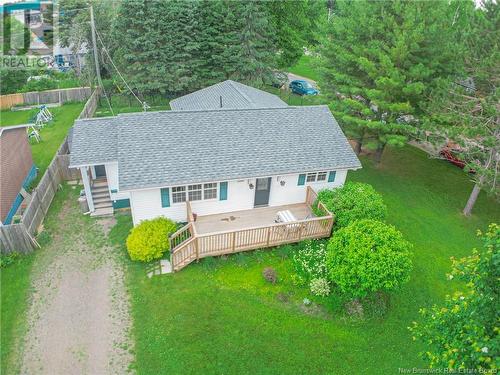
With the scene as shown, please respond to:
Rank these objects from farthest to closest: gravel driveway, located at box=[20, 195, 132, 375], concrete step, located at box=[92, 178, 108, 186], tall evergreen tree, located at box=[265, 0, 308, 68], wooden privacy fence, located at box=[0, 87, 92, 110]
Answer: tall evergreen tree, located at box=[265, 0, 308, 68], wooden privacy fence, located at box=[0, 87, 92, 110], concrete step, located at box=[92, 178, 108, 186], gravel driveway, located at box=[20, 195, 132, 375]

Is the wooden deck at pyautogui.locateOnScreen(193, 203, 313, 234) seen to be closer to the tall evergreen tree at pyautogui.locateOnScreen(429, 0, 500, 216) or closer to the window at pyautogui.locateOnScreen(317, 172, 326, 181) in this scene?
the window at pyautogui.locateOnScreen(317, 172, 326, 181)

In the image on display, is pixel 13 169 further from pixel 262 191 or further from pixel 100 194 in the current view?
pixel 262 191

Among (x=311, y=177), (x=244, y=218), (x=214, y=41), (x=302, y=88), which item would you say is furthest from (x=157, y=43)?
(x=244, y=218)

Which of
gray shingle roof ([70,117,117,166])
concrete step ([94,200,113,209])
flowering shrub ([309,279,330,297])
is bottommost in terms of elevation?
concrete step ([94,200,113,209])

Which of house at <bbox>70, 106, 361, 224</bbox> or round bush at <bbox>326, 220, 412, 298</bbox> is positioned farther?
house at <bbox>70, 106, 361, 224</bbox>

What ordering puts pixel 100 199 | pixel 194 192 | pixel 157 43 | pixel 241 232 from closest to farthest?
pixel 241 232, pixel 194 192, pixel 100 199, pixel 157 43

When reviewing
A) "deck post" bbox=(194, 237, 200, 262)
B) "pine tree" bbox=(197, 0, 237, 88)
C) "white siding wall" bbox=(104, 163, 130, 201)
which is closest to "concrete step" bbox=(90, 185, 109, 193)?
"white siding wall" bbox=(104, 163, 130, 201)

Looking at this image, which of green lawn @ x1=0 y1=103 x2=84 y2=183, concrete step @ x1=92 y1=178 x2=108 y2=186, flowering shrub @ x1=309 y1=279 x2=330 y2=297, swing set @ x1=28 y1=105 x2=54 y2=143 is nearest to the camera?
flowering shrub @ x1=309 y1=279 x2=330 y2=297
